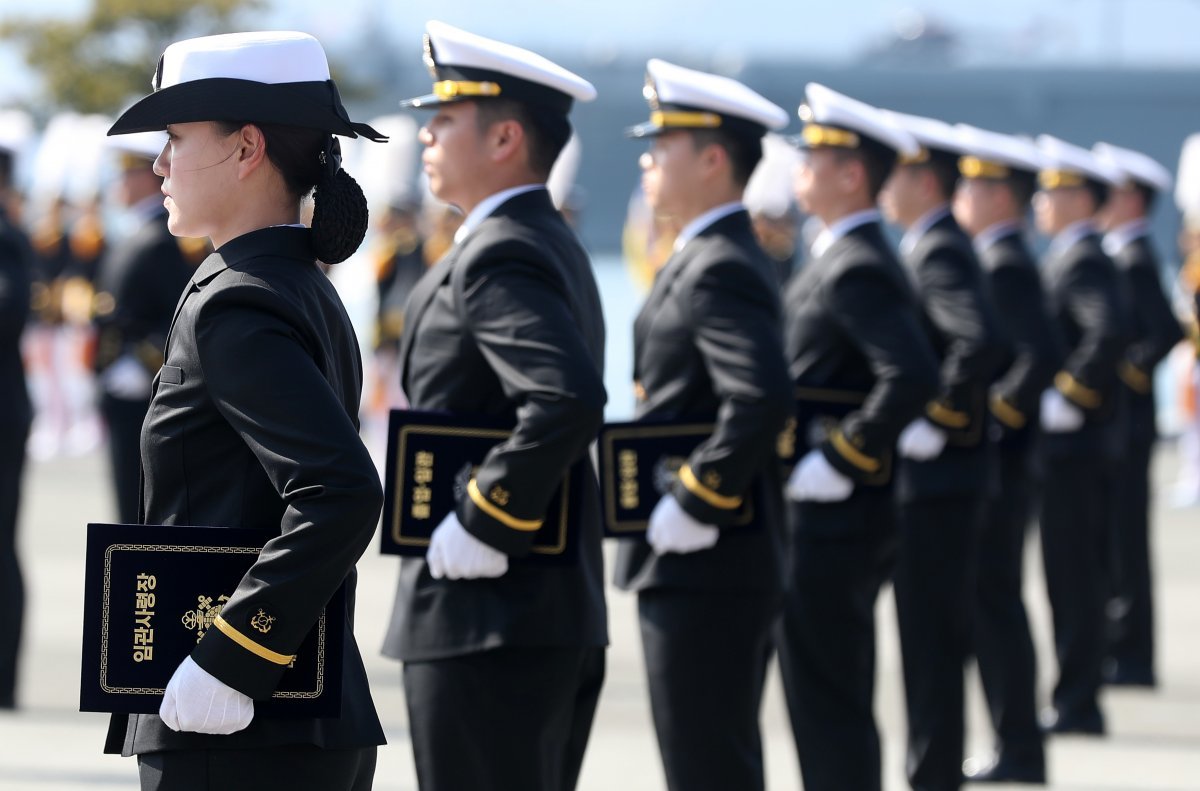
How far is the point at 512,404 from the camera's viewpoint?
428 cm

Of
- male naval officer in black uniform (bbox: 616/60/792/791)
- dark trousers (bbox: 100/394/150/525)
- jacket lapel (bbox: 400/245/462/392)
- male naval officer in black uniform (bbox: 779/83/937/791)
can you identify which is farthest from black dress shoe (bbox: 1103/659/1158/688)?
jacket lapel (bbox: 400/245/462/392)

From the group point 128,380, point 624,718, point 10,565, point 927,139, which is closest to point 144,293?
point 128,380

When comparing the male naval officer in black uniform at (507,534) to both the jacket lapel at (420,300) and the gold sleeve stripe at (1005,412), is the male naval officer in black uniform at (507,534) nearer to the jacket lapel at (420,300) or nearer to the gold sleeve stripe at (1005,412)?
the jacket lapel at (420,300)

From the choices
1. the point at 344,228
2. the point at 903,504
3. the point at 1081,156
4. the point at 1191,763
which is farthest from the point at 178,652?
the point at 1081,156

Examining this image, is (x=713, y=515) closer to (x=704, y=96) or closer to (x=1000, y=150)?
(x=704, y=96)

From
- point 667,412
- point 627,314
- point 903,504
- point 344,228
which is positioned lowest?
point 627,314

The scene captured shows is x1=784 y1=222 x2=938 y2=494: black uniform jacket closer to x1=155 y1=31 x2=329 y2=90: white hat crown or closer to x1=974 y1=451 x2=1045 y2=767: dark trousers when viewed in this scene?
x1=974 y1=451 x2=1045 y2=767: dark trousers

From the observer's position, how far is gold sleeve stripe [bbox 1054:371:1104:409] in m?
8.22

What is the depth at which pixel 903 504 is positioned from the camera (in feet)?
21.2

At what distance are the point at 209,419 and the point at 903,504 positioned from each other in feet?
12.3

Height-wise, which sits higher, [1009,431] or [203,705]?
[203,705]

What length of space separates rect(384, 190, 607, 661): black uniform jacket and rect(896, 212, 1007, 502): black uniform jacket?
2.26 m

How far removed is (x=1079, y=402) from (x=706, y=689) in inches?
151

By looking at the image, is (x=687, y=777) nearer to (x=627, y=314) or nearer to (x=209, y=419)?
(x=209, y=419)
